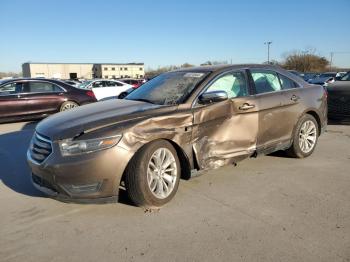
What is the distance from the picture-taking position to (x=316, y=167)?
5602mm

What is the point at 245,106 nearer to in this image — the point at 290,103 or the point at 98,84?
the point at 290,103

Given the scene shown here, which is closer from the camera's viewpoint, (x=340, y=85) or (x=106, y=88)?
(x=340, y=85)

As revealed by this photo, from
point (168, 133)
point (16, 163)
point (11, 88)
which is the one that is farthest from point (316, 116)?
point (11, 88)

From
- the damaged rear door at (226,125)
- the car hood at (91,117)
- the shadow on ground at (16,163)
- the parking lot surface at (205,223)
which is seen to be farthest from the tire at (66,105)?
the damaged rear door at (226,125)

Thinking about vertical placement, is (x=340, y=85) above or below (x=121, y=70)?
below

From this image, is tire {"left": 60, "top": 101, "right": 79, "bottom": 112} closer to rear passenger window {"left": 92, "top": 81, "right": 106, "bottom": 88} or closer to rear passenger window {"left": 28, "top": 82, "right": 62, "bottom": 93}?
rear passenger window {"left": 28, "top": 82, "right": 62, "bottom": 93}

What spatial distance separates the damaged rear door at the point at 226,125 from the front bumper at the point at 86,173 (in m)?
1.04

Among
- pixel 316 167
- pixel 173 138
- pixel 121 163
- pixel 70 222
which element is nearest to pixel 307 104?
pixel 316 167

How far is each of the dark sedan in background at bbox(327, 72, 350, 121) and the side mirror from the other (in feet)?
20.2

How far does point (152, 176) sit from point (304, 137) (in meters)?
3.07

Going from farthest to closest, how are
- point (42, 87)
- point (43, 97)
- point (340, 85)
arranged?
1. point (42, 87)
2. point (43, 97)
3. point (340, 85)

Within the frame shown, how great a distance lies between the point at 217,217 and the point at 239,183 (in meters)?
1.14

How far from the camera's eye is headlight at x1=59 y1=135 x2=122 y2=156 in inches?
150

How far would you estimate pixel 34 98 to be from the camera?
35.8 feet
